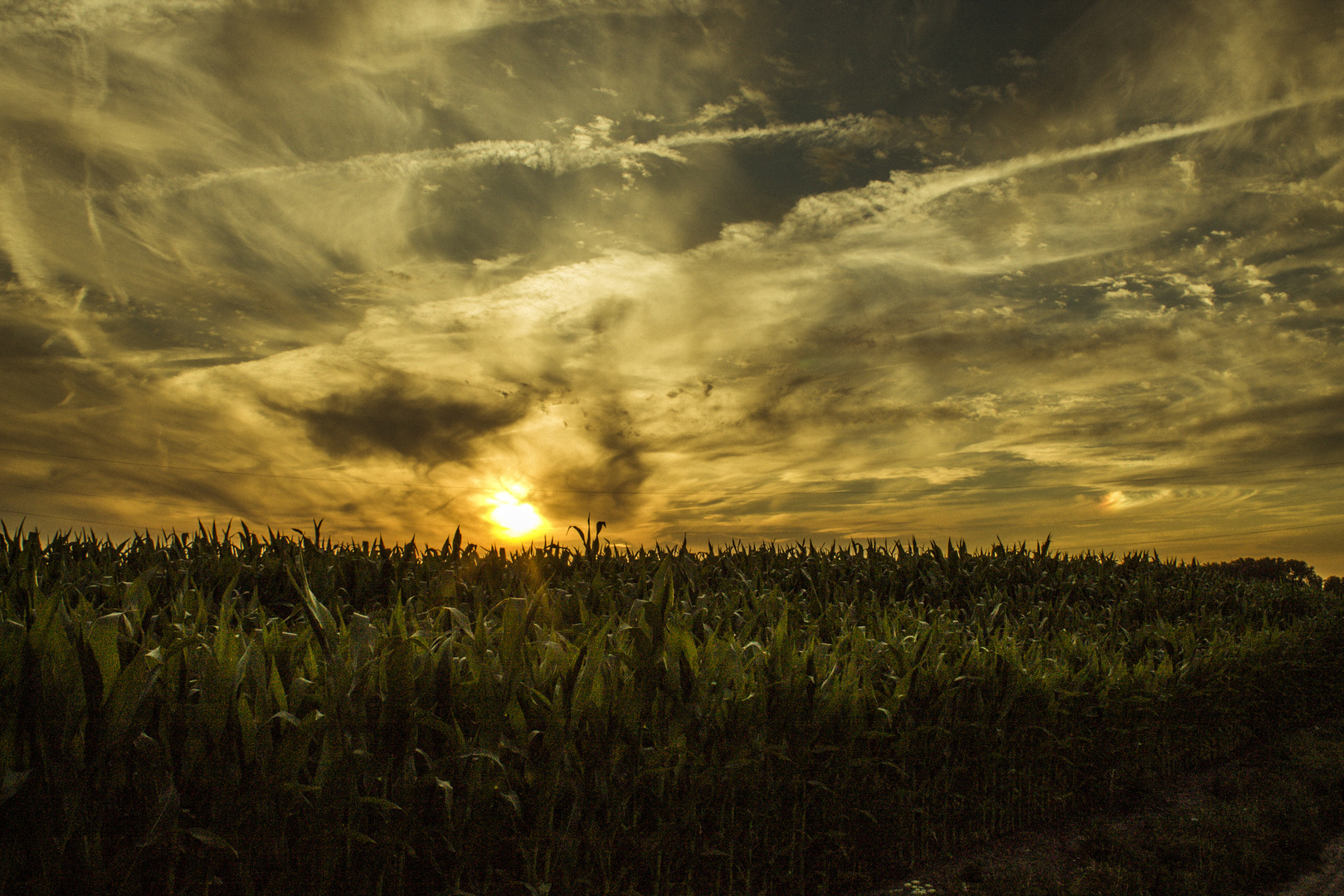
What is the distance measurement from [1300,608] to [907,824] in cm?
1202

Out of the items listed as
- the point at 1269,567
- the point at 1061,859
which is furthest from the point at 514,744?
the point at 1269,567

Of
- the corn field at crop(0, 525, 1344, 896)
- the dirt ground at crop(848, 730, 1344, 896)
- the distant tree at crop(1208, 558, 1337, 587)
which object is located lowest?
the dirt ground at crop(848, 730, 1344, 896)

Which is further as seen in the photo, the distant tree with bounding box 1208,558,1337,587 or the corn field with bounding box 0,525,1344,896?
the distant tree with bounding box 1208,558,1337,587

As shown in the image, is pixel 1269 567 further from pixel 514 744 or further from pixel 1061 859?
pixel 514 744

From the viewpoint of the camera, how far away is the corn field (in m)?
2.70

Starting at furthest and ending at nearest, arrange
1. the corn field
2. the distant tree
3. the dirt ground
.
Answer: the distant tree
the dirt ground
the corn field

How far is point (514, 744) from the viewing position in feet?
10.4

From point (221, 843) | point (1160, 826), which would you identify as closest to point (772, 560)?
point (1160, 826)

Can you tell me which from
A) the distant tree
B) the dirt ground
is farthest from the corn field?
the distant tree

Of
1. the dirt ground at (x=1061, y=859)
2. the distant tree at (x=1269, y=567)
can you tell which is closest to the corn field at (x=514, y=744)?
the dirt ground at (x=1061, y=859)

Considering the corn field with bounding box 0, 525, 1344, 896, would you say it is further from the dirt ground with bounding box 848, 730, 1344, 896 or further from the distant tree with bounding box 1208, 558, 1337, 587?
the distant tree with bounding box 1208, 558, 1337, 587

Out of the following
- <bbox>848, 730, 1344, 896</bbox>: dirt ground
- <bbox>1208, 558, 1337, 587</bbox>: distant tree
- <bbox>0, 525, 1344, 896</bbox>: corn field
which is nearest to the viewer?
<bbox>0, 525, 1344, 896</bbox>: corn field

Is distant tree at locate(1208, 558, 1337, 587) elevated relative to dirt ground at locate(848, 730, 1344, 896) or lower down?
elevated

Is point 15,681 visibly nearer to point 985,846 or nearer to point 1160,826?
point 985,846
